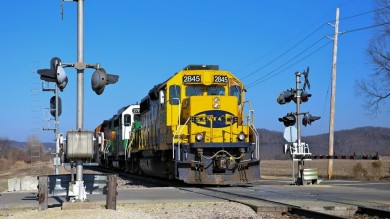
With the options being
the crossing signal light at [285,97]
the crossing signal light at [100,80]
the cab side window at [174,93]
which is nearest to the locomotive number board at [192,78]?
the cab side window at [174,93]

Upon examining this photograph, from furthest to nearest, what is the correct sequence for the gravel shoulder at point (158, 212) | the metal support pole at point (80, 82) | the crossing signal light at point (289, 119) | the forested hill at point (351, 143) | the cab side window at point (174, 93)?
the forested hill at point (351, 143), the crossing signal light at point (289, 119), the cab side window at point (174, 93), the metal support pole at point (80, 82), the gravel shoulder at point (158, 212)

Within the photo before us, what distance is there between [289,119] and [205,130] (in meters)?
4.69

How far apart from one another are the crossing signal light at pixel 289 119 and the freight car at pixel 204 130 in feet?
9.50

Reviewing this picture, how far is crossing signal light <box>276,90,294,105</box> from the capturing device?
70.9 feet

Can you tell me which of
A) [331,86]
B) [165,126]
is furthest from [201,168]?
[331,86]

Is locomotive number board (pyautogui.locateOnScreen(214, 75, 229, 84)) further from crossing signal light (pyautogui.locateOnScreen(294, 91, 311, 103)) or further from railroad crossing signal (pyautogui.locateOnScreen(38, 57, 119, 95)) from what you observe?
railroad crossing signal (pyautogui.locateOnScreen(38, 57, 119, 95))

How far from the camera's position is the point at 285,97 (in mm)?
21781

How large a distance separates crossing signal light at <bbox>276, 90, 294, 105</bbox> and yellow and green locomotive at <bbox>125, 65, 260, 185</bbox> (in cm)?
314

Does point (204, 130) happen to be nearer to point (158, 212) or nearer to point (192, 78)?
point (192, 78)

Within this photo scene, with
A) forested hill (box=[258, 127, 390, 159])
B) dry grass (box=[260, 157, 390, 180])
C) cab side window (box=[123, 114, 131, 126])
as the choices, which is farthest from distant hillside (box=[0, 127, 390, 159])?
cab side window (box=[123, 114, 131, 126])

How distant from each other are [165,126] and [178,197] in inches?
194

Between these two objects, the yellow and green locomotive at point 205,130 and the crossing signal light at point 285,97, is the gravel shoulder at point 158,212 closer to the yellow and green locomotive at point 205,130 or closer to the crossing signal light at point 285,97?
the yellow and green locomotive at point 205,130

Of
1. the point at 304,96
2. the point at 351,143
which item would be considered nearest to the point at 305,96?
the point at 304,96

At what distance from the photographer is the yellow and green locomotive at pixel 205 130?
17188 mm
